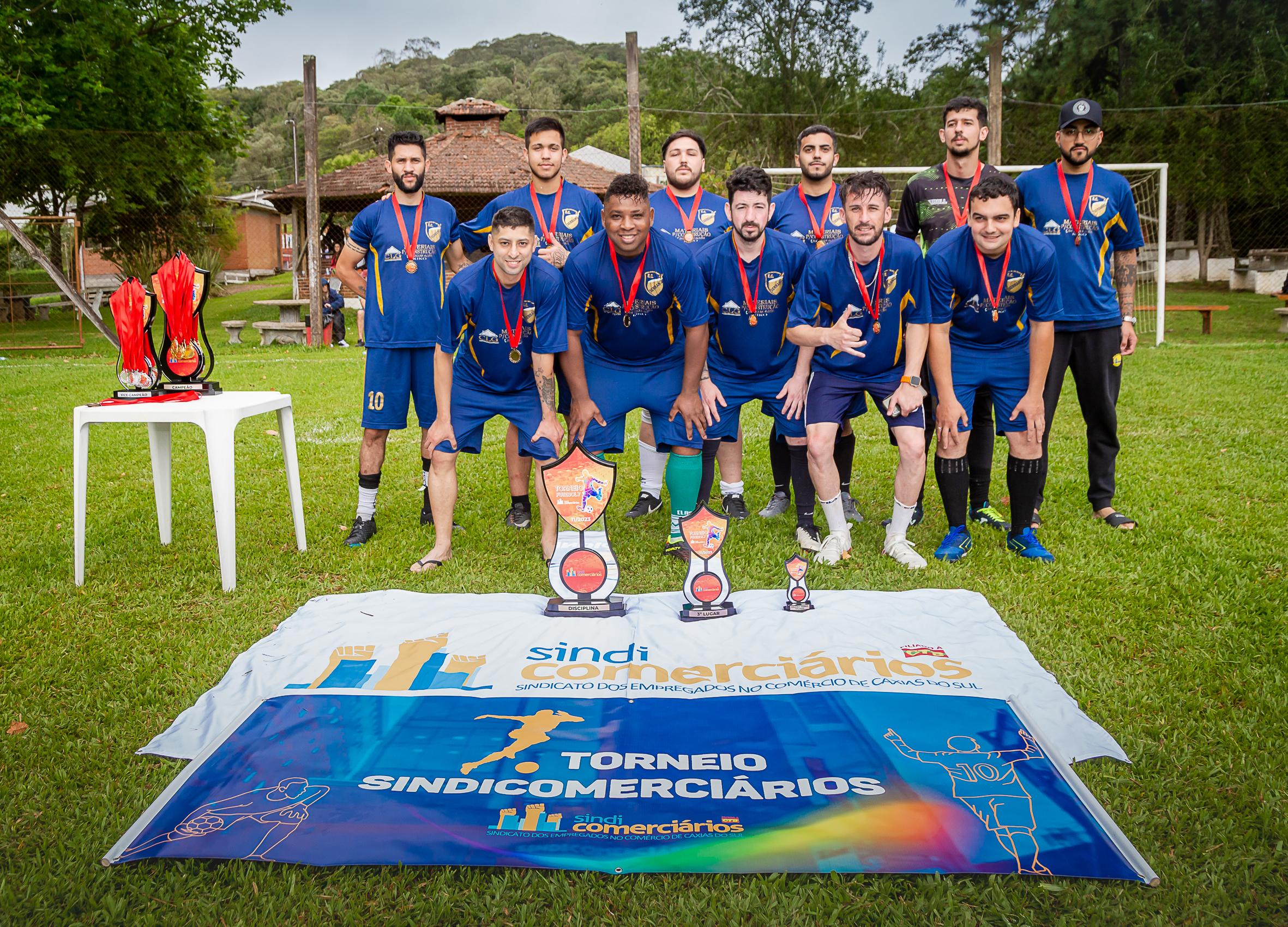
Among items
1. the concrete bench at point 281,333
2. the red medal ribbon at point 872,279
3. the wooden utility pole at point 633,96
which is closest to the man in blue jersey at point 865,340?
the red medal ribbon at point 872,279

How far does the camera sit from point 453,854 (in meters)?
2.28

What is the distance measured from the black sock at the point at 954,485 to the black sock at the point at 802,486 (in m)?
0.66

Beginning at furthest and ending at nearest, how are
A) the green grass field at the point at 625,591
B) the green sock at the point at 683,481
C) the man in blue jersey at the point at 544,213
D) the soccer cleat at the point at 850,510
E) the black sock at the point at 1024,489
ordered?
the soccer cleat at the point at 850,510, the man in blue jersey at the point at 544,213, the green sock at the point at 683,481, the black sock at the point at 1024,489, the green grass field at the point at 625,591

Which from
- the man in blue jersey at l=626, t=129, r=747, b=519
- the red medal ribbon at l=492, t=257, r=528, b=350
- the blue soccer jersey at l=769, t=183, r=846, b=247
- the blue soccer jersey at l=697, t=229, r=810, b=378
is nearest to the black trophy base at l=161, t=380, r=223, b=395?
the red medal ribbon at l=492, t=257, r=528, b=350

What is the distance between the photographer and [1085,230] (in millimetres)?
4996

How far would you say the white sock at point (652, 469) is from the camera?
18.3 ft

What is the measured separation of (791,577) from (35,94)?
Answer: 19.0 metres

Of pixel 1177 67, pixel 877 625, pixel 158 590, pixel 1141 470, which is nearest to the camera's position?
pixel 877 625

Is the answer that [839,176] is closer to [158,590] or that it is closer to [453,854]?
[158,590]

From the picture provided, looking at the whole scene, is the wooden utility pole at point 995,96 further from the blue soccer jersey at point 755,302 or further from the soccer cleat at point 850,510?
the blue soccer jersey at point 755,302

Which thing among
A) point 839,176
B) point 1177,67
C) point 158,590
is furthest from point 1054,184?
point 1177,67

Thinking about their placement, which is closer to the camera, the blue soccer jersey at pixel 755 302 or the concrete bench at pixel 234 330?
the blue soccer jersey at pixel 755 302

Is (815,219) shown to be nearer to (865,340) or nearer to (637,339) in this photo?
(865,340)

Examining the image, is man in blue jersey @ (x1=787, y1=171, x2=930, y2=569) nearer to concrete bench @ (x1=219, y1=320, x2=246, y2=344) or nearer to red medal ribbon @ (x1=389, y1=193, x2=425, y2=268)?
red medal ribbon @ (x1=389, y1=193, x2=425, y2=268)
